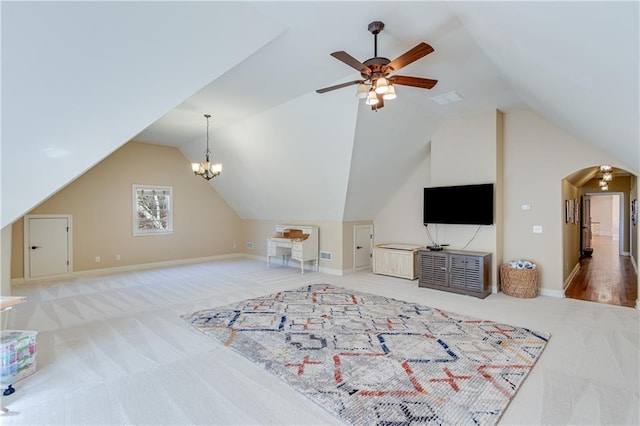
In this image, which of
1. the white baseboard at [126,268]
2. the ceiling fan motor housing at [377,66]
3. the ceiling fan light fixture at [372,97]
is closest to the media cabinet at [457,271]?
the ceiling fan light fixture at [372,97]

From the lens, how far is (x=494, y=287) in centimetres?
539

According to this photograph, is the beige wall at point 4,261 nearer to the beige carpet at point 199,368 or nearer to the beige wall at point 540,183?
the beige carpet at point 199,368

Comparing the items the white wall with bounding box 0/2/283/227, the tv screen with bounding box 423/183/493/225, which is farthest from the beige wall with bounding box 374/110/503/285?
the white wall with bounding box 0/2/283/227

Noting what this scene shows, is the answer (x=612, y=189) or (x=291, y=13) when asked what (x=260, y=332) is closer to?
(x=291, y=13)

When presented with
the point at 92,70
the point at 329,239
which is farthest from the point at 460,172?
the point at 92,70

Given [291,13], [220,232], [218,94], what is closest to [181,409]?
[291,13]

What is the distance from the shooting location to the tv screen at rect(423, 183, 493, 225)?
533 centimetres

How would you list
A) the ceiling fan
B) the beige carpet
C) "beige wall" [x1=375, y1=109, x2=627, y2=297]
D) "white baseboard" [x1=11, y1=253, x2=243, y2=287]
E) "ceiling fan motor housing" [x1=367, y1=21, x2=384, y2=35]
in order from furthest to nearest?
"white baseboard" [x1=11, y1=253, x2=243, y2=287] → "beige wall" [x1=375, y1=109, x2=627, y2=297] → "ceiling fan motor housing" [x1=367, y1=21, x2=384, y2=35] → the ceiling fan → the beige carpet

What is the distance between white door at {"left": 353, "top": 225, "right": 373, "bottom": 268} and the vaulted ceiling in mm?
2465

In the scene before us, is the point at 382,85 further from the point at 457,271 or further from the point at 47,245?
the point at 47,245

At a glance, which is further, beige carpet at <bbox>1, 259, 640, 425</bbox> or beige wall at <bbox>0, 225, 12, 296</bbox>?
beige wall at <bbox>0, 225, 12, 296</bbox>

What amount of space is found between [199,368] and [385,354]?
1.78 metres

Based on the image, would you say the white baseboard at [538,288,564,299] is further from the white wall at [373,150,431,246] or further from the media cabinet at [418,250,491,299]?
the white wall at [373,150,431,246]

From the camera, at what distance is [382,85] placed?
293cm
